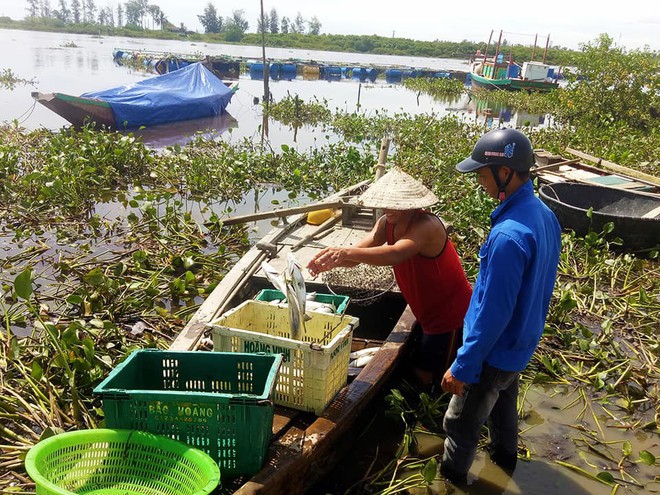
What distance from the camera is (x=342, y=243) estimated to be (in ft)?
19.6

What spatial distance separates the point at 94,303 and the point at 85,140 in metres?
5.72

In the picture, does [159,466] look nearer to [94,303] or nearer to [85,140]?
[94,303]

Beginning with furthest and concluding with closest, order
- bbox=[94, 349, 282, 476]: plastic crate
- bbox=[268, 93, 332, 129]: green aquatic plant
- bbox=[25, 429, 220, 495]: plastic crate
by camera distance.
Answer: bbox=[268, 93, 332, 129]: green aquatic plant, bbox=[94, 349, 282, 476]: plastic crate, bbox=[25, 429, 220, 495]: plastic crate

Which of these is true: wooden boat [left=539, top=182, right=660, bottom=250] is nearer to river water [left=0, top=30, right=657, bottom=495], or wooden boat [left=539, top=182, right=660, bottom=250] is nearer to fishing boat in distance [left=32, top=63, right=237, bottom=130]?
river water [left=0, top=30, right=657, bottom=495]

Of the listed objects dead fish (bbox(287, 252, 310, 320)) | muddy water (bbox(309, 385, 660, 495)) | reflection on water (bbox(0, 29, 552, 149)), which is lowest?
muddy water (bbox(309, 385, 660, 495))

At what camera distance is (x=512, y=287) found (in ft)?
7.95

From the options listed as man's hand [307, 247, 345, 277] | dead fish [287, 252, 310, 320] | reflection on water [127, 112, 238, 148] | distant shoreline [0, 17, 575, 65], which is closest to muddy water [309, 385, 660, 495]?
dead fish [287, 252, 310, 320]

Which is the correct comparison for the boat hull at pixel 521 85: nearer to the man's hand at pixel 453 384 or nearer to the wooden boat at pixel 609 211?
the wooden boat at pixel 609 211

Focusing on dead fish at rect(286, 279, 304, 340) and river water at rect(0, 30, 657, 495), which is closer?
dead fish at rect(286, 279, 304, 340)

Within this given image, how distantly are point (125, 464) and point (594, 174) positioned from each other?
8.97 m

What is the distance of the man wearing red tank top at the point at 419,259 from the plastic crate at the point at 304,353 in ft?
1.29

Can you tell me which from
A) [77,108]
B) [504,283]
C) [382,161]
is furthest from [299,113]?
[504,283]

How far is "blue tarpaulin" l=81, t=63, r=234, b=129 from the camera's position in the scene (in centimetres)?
1493

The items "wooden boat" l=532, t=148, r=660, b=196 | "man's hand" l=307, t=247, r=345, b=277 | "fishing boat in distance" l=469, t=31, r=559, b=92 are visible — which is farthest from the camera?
"fishing boat in distance" l=469, t=31, r=559, b=92
